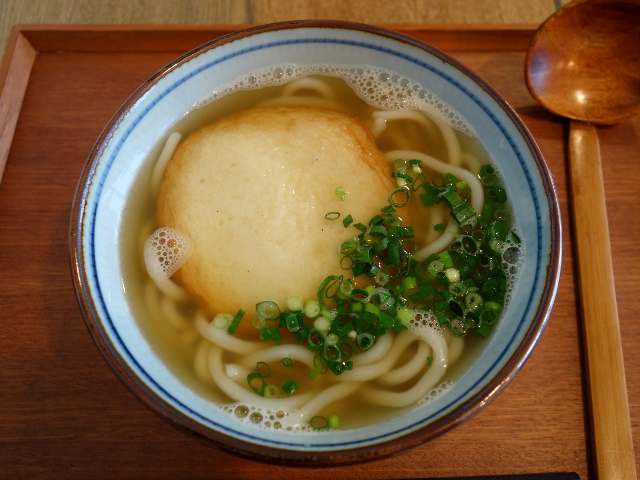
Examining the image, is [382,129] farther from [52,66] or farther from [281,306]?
[52,66]

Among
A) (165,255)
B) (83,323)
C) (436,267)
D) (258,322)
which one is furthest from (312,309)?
(83,323)

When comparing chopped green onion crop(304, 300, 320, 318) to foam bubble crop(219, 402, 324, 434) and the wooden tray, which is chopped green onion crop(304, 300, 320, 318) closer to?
foam bubble crop(219, 402, 324, 434)

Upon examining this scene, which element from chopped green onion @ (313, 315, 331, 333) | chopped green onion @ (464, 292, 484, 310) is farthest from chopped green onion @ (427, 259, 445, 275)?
chopped green onion @ (313, 315, 331, 333)

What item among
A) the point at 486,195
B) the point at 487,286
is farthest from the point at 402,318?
the point at 486,195

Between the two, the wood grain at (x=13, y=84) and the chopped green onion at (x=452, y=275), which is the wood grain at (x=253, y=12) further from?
the chopped green onion at (x=452, y=275)

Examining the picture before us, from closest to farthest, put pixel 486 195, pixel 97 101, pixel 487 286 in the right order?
pixel 487 286
pixel 486 195
pixel 97 101

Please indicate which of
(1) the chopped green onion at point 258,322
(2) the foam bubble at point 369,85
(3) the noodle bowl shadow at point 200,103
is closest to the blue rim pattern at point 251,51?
(3) the noodle bowl shadow at point 200,103
